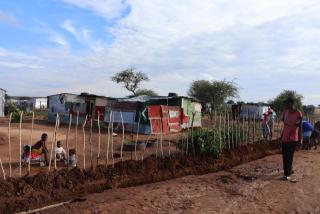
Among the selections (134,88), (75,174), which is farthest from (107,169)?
(134,88)

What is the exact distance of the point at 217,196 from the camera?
826 centimetres

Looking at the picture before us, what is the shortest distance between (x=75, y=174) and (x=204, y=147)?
446 centimetres

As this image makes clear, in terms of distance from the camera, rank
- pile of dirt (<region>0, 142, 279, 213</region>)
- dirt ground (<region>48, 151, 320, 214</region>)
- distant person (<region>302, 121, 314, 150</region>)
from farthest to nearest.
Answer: distant person (<region>302, 121, 314, 150</region>) < pile of dirt (<region>0, 142, 279, 213</region>) < dirt ground (<region>48, 151, 320, 214</region>)

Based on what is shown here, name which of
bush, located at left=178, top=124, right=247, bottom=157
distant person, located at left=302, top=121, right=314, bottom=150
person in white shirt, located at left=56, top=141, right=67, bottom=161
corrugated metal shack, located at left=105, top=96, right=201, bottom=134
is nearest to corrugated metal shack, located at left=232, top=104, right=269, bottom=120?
corrugated metal shack, located at left=105, top=96, right=201, bottom=134

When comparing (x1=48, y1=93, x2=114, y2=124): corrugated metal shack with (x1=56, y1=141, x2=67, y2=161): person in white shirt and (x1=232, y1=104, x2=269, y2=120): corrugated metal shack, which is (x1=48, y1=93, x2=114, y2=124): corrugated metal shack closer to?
(x1=232, y1=104, x2=269, y2=120): corrugated metal shack

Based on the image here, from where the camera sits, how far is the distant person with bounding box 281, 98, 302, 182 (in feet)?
32.4

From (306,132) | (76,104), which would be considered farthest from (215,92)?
(306,132)

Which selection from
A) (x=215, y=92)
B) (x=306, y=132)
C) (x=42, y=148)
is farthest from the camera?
(x=215, y=92)

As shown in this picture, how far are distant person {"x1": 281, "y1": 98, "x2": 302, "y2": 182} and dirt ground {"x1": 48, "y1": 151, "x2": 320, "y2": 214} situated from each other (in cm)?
42

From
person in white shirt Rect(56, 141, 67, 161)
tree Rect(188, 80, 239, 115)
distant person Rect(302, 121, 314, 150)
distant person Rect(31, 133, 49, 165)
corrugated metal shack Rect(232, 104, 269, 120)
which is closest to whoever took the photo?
distant person Rect(31, 133, 49, 165)

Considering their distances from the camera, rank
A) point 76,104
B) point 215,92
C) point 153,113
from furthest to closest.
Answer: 1. point 215,92
2. point 76,104
3. point 153,113

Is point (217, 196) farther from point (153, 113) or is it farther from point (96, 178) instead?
point (153, 113)

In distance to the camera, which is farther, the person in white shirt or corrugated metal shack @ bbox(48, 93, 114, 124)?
corrugated metal shack @ bbox(48, 93, 114, 124)

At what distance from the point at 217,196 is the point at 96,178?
246cm
